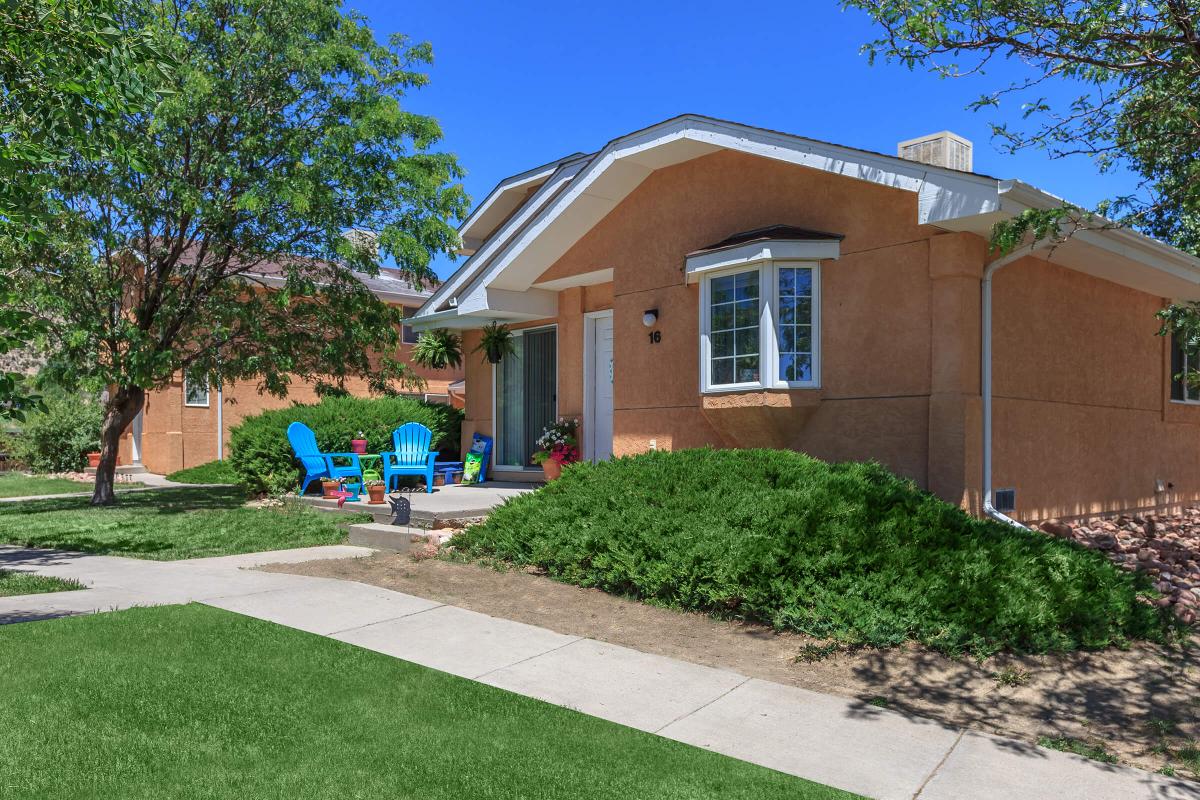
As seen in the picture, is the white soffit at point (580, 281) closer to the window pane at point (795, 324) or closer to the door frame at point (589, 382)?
the door frame at point (589, 382)

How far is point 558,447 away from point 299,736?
8.92 meters

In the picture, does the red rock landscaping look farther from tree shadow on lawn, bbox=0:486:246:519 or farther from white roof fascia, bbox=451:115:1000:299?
tree shadow on lawn, bbox=0:486:246:519

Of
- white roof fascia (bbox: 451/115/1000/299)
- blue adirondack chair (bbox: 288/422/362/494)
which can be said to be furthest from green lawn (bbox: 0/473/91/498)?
white roof fascia (bbox: 451/115/1000/299)

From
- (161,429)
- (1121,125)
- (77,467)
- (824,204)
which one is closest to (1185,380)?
(824,204)

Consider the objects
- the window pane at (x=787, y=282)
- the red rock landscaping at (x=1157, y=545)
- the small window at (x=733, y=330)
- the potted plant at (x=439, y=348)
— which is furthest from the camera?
the potted plant at (x=439, y=348)

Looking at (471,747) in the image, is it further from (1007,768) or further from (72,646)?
(72,646)

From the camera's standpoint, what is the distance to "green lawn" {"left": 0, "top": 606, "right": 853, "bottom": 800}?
138 inches

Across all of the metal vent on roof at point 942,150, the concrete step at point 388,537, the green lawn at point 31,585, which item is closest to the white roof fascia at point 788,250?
the metal vent on roof at point 942,150

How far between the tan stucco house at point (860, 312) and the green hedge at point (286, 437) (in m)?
2.87

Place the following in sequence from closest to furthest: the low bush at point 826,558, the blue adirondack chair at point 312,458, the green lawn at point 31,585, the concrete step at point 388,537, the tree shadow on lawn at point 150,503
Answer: the low bush at point 826,558
the green lawn at point 31,585
the concrete step at point 388,537
the blue adirondack chair at point 312,458
the tree shadow on lawn at point 150,503

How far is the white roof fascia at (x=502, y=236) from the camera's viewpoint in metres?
11.8

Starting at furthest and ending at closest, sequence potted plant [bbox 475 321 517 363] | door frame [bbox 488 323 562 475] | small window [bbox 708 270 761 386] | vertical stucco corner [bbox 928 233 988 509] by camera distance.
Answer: potted plant [bbox 475 321 517 363]
door frame [bbox 488 323 562 475]
small window [bbox 708 270 761 386]
vertical stucco corner [bbox 928 233 988 509]

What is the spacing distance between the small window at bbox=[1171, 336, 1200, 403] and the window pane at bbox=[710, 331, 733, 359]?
22.6 feet

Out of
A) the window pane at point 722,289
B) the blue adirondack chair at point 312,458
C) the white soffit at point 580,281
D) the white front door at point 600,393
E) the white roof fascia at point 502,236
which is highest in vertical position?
the white roof fascia at point 502,236
